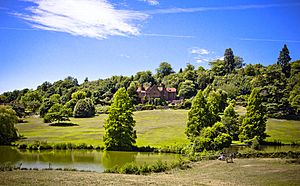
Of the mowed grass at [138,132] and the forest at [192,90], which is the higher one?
the forest at [192,90]

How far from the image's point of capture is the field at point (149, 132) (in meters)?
57.2

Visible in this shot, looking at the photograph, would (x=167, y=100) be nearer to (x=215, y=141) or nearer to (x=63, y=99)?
(x=63, y=99)

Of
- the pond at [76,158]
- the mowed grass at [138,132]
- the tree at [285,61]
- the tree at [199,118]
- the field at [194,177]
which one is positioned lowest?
the pond at [76,158]

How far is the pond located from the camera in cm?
3934

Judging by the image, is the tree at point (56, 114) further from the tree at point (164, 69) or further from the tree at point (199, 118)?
the tree at point (164, 69)

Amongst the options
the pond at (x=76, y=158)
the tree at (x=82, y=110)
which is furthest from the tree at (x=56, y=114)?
the pond at (x=76, y=158)

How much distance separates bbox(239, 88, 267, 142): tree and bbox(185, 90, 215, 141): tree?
5.72 metres

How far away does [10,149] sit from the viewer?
51.4 metres

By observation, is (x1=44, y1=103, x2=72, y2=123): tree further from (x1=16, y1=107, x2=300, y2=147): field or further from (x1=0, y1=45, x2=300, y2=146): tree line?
(x1=16, y1=107, x2=300, y2=147): field

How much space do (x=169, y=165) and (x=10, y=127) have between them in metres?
36.4

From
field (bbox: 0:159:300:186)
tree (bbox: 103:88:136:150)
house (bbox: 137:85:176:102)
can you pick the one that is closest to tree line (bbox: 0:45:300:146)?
house (bbox: 137:85:176:102)

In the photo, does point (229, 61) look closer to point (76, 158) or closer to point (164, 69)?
point (164, 69)

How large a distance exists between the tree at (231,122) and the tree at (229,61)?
297ft

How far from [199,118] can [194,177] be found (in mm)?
26286
